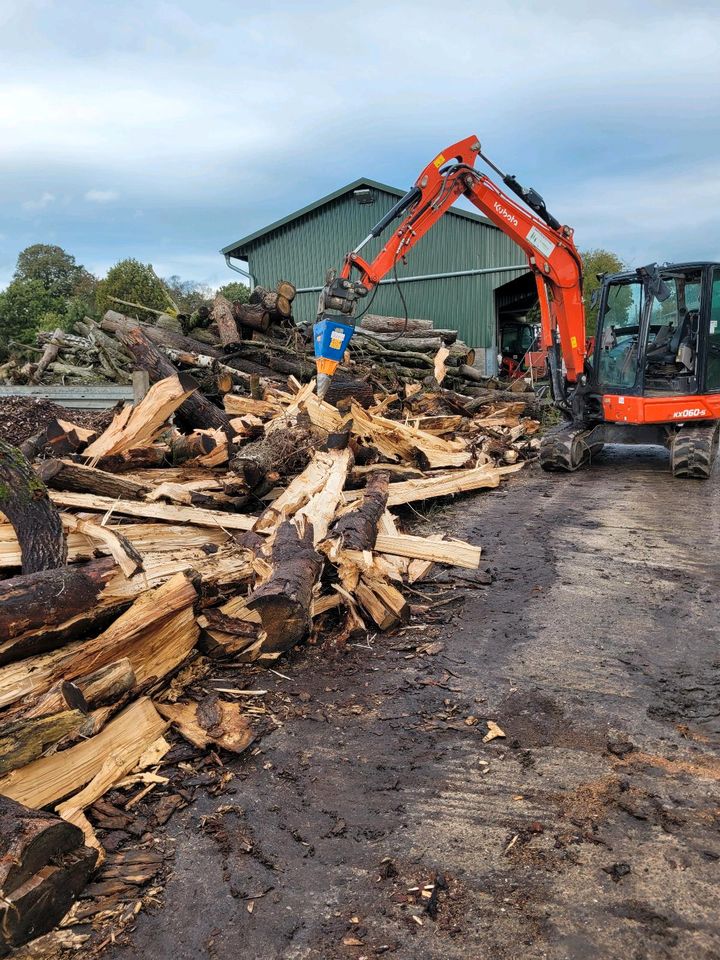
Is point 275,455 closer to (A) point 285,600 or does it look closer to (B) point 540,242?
(A) point 285,600

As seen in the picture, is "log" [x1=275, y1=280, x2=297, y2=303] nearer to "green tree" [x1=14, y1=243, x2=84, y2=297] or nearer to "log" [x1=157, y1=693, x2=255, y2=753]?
"log" [x1=157, y1=693, x2=255, y2=753]

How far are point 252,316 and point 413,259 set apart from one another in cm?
1054

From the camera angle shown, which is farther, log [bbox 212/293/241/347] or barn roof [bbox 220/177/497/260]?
barn roof [bbox 220/177/497/260]

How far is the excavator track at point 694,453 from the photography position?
9320 mm

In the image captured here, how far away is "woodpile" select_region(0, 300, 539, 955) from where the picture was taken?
2.94 meters

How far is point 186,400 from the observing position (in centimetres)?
905

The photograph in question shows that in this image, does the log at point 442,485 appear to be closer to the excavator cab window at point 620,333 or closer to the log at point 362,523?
the log at point 362,523

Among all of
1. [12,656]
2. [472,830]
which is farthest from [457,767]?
[12,656]

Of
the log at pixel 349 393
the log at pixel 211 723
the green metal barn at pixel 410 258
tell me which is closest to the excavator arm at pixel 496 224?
the log at pixel 349 393

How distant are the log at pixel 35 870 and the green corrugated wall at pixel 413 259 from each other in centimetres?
2066

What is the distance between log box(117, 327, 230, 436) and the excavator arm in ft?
5.53

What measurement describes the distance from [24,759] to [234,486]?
4185mm

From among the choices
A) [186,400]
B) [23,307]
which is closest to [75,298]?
[23,307]

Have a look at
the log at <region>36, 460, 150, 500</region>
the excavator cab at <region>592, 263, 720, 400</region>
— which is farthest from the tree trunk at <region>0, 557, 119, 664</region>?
the excavator cab at <region>592, 263, 720, 400</region>
